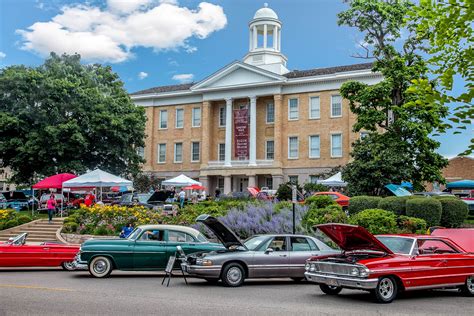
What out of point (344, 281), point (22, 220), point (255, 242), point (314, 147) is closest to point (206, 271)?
point (255, 242)

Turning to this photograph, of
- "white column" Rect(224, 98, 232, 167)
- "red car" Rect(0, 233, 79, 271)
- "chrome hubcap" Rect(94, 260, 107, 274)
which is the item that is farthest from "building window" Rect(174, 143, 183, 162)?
"chrome hubcap" Rect(94, 260, 107, 274)

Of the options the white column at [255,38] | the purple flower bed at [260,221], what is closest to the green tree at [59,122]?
the purple flower bed at [260,221]

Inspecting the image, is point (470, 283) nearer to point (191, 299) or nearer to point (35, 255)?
point (191, 299)

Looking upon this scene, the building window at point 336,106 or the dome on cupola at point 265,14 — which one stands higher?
the dome on cupola at point 265,14

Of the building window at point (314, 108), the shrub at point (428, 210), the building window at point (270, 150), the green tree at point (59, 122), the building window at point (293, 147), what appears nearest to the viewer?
the shrub at point (428, 210)

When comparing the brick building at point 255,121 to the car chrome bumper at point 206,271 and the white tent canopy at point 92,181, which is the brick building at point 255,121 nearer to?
the white tent canopy at point 92,181

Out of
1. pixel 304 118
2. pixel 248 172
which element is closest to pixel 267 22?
pixel 304 118

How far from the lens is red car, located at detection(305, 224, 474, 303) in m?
10.7

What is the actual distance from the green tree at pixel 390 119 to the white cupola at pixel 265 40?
2515 centimetres

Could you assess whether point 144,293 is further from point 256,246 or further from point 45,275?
point 45,275

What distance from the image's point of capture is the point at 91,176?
97.7 ft

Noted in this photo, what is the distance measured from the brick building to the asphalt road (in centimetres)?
3768

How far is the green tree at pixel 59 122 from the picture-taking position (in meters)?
37.0

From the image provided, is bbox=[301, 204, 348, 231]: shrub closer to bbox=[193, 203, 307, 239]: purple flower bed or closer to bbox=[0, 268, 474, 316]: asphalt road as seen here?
bbox=[193, 203, 307, 239]: purple flower bed
